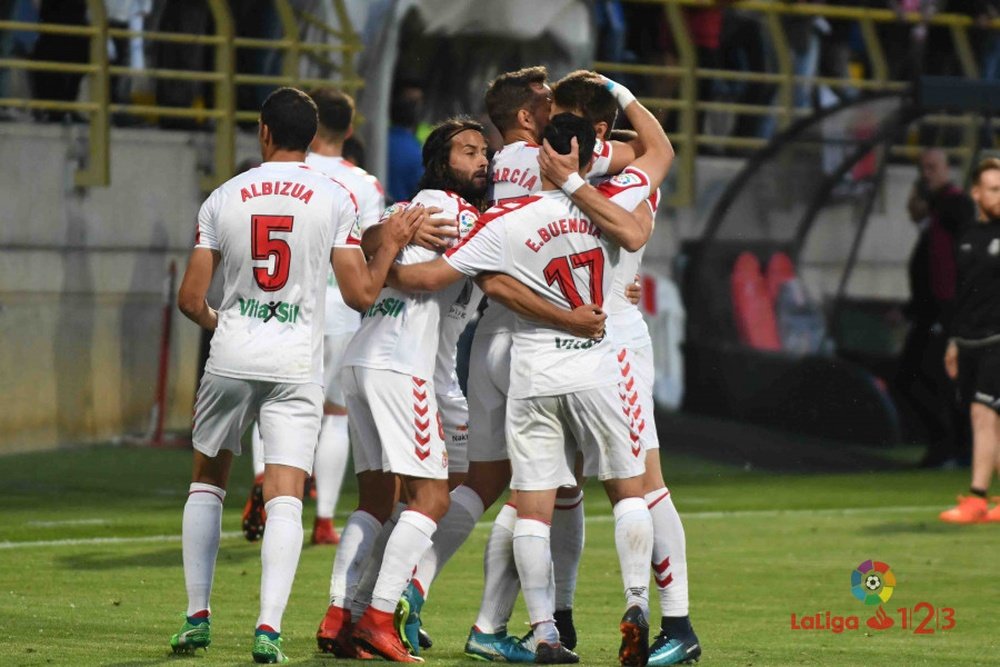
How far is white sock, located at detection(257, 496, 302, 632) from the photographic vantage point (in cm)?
712

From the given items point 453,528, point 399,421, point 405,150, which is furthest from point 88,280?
point 399,421

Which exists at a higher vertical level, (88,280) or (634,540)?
(634,540)

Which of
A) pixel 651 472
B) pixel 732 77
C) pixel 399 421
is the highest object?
pixel 399 421

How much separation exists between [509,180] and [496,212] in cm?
46

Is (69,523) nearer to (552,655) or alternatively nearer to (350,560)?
(350,560)

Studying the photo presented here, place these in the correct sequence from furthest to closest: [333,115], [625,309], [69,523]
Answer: [69,523] < [333,115] < [625,309]

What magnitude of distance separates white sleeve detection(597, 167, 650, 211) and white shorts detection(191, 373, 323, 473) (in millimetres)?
1170

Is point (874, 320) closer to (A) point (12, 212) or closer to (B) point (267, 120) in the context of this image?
(A) point (12, 212)

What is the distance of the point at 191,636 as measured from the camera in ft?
23.9

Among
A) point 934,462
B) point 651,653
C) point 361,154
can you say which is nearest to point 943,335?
point 934,462

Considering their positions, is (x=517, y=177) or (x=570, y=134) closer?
(x=570, y=134)

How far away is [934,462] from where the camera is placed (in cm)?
1612

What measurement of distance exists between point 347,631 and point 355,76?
1070 cm

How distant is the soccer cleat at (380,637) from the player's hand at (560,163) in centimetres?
154
